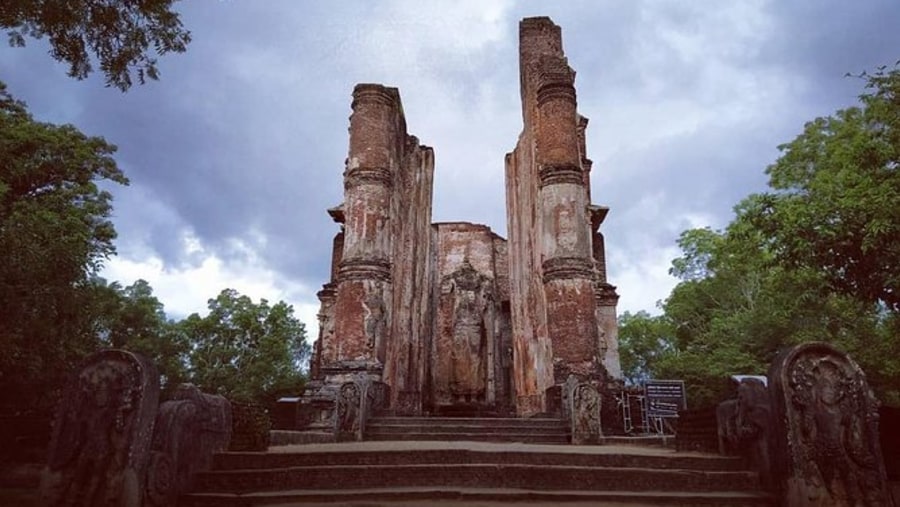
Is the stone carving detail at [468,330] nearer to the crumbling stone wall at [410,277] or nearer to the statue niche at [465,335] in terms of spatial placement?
the statue niche at [465,335]

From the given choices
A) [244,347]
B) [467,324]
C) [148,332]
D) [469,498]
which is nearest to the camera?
[469,498]

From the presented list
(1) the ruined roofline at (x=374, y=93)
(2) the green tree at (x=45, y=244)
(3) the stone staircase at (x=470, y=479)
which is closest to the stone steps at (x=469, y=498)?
(3) the stone staircase at (x=470, y=479)

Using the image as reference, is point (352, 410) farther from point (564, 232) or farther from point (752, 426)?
point (752, 426)

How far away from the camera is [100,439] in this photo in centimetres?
407

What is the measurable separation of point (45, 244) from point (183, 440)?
10059 millimetres

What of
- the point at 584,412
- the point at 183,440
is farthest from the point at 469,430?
the point at 183,440

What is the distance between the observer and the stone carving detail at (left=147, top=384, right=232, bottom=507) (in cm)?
420

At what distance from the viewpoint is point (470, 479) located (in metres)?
4.96

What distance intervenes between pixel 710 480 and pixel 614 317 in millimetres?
11343

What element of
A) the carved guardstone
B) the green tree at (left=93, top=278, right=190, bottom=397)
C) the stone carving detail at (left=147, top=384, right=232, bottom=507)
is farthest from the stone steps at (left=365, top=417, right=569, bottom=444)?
the green tree at (left=93, top=278, right=190, bottom=397)

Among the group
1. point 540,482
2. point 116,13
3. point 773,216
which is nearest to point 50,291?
point 116,13

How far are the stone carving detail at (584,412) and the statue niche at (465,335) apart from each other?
7408 mm

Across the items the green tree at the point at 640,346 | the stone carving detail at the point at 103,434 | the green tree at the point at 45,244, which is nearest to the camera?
the stone carving detail at the point at 103,434

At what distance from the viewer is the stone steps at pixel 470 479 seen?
445 cm
